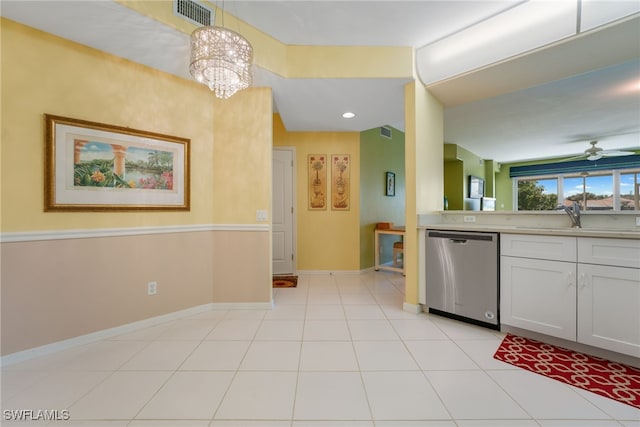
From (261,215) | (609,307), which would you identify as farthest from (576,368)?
(261,215)

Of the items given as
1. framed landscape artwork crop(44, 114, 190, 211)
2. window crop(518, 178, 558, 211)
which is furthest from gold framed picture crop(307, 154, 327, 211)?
window crop(518, 178, 558, 211)

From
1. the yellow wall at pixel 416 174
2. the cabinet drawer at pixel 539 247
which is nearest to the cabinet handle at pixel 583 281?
the cabinet drawer at pixel 539 247

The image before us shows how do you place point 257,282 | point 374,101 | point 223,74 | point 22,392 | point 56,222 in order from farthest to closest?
point 374,101, point 257,282, point 56,222, point 223,74, point 22,392

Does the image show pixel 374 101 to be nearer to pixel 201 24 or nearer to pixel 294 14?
pixel 294 14

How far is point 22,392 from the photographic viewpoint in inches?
60.6

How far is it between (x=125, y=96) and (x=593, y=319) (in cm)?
412

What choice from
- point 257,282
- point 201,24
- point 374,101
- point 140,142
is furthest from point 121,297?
point 374,101

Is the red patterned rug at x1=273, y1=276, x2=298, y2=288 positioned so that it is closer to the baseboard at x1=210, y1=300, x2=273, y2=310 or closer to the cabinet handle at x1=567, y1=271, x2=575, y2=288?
the baseboard at x1=210, y1=300, x2=273, y2=310

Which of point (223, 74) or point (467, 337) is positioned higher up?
point (223, 74)

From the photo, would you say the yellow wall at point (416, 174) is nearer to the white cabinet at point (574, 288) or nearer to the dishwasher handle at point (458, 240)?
the dishwasher handle at point (458, 240)

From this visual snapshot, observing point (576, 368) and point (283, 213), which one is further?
point (283, 213)

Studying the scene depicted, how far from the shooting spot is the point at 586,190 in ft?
17.9

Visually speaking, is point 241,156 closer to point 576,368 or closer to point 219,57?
point 219,57

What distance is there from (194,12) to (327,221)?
3250mm
